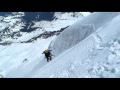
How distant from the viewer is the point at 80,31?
1369 centimetres

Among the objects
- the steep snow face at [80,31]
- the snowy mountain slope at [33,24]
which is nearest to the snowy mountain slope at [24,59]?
the steep snow face at [80,31]

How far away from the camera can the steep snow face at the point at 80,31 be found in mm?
12430

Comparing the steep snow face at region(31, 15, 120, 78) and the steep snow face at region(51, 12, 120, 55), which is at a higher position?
the steep snow face at region(51, 12, 120, 55)

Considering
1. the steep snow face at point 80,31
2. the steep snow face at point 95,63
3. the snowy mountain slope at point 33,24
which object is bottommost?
the steep snow face at point 95,63

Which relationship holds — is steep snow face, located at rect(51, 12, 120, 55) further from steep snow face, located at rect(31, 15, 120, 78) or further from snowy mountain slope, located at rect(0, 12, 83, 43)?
snowy mountain slope, located at rect(0, 12, 83, 43)

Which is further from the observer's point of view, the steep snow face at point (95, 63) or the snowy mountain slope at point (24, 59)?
the snowy mountain slope at point (24, 59)

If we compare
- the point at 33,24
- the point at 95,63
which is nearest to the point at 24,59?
the point at 95,63

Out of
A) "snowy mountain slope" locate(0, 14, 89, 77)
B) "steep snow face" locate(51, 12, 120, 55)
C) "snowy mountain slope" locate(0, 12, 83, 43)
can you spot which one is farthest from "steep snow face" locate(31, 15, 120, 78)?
"snowy mountain slope" locate(0, 12, 83, 43)

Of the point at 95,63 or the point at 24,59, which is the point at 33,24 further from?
the point at 95,63

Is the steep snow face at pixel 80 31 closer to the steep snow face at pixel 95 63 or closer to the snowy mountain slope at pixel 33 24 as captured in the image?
the steep snow face at pixel 95 63

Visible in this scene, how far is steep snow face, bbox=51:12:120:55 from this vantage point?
12.4 metres
